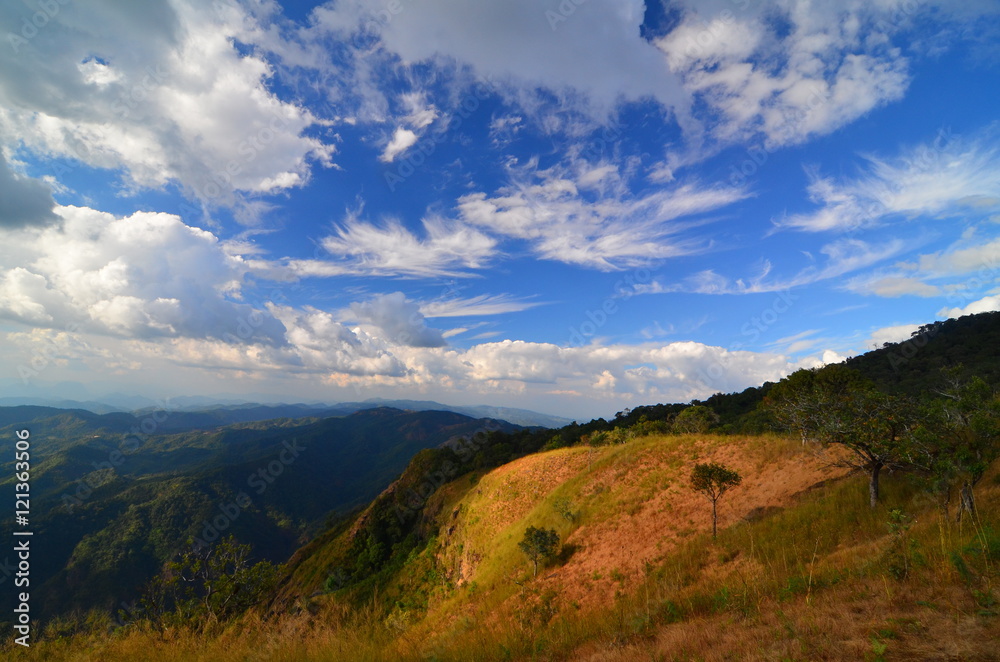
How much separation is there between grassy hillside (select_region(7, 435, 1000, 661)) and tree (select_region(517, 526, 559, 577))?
731 millimetres

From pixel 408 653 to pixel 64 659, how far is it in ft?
23.4

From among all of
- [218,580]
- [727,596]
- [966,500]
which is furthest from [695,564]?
[218,580]

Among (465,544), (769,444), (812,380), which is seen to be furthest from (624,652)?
(465,544)

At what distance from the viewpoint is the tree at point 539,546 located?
23594mm

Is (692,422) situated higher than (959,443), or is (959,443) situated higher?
(959,443)

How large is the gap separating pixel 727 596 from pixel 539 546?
1773 centimetres

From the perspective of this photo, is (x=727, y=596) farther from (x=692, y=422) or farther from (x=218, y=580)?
(x=692, y=422)

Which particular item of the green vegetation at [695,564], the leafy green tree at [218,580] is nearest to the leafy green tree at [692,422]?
the green vegetation at [695,564]

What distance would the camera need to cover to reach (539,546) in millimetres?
23578

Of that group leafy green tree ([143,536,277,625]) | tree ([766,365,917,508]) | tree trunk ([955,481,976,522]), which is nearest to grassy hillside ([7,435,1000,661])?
tree trunk ([955,481,976,522])

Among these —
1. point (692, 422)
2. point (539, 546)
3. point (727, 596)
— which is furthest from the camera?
point (692, 422)

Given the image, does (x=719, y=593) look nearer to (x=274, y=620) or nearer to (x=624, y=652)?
(x=624, y=652)

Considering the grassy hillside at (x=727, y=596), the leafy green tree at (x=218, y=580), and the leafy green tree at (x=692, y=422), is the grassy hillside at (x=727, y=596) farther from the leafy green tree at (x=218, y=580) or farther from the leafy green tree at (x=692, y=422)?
the leafy green tree at (x=692, y=422)

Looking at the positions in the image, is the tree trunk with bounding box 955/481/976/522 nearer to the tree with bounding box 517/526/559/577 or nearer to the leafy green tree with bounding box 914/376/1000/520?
the leafy green tree with bounding box 914/376/1000/520
